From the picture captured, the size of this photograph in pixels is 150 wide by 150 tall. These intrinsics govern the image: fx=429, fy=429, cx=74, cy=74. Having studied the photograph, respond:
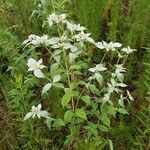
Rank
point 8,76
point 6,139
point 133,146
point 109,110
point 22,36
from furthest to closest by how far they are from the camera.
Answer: point 22,36
point 8,76
point 6,139
point 133,146
point 109,110

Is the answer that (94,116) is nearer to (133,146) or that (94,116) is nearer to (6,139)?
(133,146)

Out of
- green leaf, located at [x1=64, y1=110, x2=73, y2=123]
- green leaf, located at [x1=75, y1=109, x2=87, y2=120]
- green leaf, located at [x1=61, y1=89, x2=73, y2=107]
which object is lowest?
green leaf, located at [x1=64, y1=110, x2=73, y2=123]

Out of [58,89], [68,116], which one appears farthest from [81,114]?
[58,89]

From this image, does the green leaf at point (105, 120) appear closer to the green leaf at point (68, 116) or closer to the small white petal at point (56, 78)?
the green leaf at point (68, 116)

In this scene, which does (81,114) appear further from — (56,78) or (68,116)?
(56,78)

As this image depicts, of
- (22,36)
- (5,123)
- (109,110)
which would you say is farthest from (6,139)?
(22,36)

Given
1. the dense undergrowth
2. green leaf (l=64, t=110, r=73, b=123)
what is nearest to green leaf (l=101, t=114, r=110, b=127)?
the dense undergrowth

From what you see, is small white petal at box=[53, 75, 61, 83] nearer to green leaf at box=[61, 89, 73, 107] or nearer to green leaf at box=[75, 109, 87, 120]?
green leaf at box=[61, 89, 73, 107]

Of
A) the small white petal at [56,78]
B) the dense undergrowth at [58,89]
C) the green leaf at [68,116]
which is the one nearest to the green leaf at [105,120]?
the dense undergrowth at [58,89]
